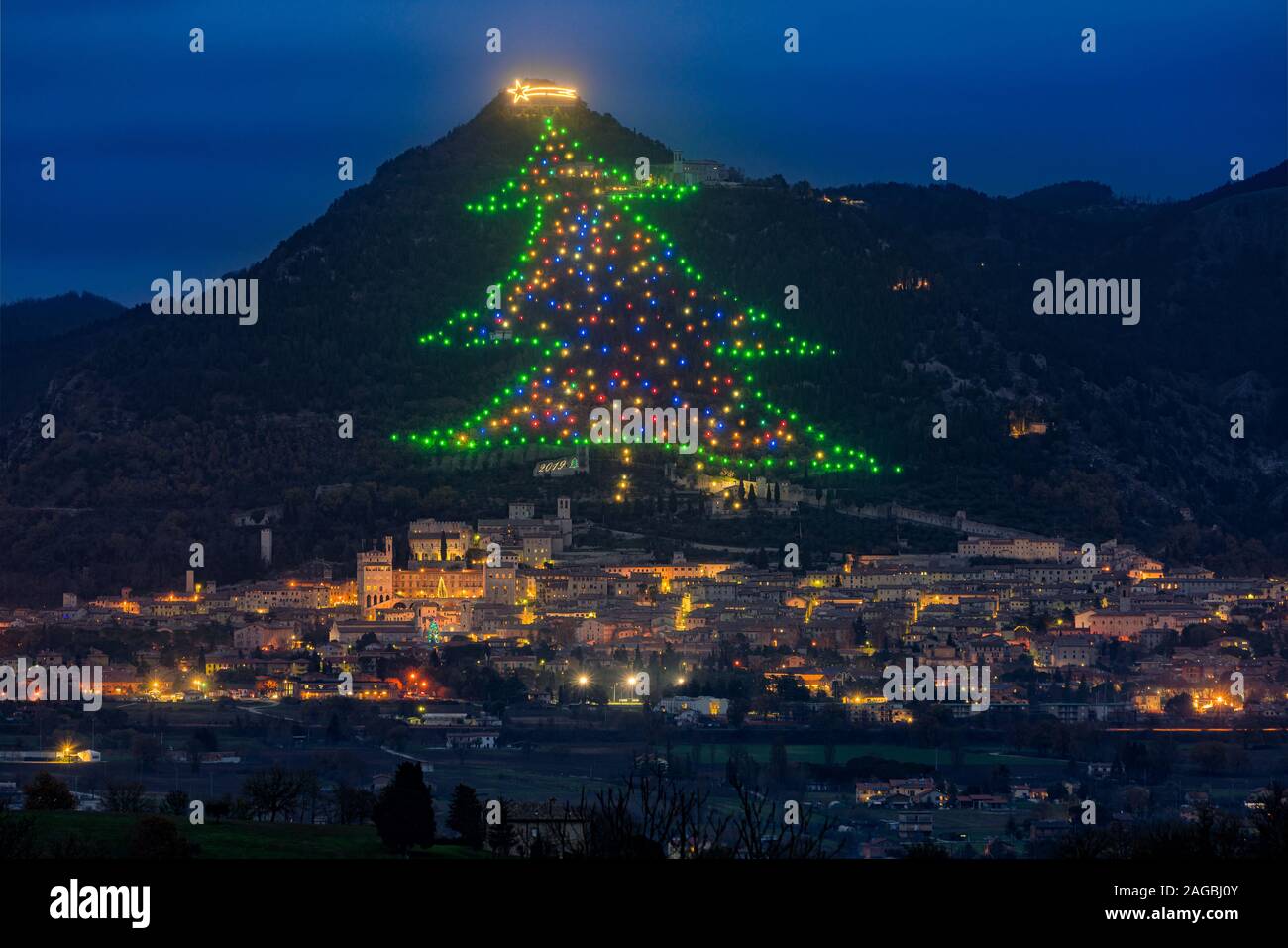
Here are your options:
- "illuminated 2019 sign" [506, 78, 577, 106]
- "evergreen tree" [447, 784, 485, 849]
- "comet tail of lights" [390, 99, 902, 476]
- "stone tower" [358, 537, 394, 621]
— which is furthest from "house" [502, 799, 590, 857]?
"illuminated 2019 sign" [506, 78, 577, 106]

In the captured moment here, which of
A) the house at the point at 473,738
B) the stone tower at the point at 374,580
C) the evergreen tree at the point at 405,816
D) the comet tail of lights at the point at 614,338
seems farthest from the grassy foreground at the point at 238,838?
the comet tail of lights at the point at 614,338

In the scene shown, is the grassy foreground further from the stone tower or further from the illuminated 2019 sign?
the illuminated 2019 sign

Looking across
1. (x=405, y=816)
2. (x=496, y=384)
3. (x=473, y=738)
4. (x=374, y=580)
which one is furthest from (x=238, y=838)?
(x=496, y=384)

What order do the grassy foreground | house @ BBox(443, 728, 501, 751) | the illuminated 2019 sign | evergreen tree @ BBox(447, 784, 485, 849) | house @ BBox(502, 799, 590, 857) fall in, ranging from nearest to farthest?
house @ BBox(502, 799, 590, 857), the grassy foreground, evergreen tree @ BBox(447, 784, 485, 849), house @ BBox(443, 728, 501, 751), the illuminated 2019 sign

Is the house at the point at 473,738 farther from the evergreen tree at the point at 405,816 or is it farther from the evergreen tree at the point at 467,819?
the evergreen tree at the point at 405,816

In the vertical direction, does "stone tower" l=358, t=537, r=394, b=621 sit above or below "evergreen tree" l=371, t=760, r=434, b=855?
above

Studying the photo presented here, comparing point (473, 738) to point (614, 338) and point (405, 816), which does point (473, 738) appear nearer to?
point (405, 816)

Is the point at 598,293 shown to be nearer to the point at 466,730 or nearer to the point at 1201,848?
the point at 466,730
